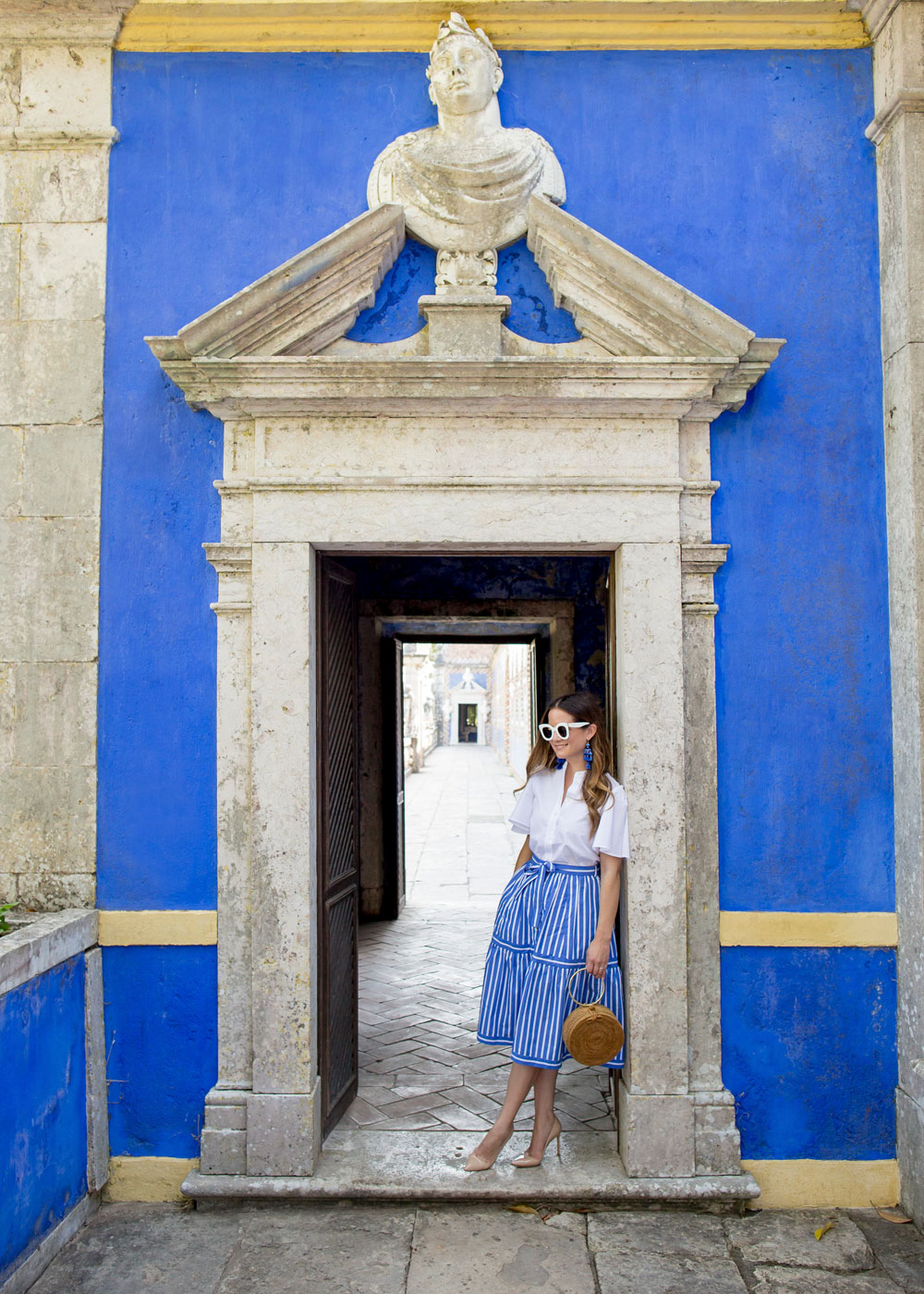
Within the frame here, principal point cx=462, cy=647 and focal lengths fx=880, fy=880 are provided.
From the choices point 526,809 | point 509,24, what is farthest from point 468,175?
point 526,809

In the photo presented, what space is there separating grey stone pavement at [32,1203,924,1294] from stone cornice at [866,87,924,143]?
13.1 ft

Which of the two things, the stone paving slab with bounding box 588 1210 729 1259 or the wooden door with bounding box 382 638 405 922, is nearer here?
the stone paving slab with bounding box 588 1210 729 1259

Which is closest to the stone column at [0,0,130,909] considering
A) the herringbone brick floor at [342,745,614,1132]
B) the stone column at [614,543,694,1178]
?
the herringbone brick floor at [342,745,614,1132]

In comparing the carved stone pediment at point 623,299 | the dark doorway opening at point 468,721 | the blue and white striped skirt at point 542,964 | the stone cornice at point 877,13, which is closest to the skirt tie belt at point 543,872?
the blue and white striped skirt at point 542,964

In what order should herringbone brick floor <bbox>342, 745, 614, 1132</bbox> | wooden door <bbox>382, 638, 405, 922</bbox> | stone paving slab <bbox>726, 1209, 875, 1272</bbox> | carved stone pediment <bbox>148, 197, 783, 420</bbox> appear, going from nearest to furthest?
stone paving slab <bbox>726, 1209, 875, 1272</bbox> → carved stone pediment <bbox>148, 197, 783, 420</bbox> → herringbone brick floor <bbox>342, 745, 614, 1132</bbox> → wooden door <bbox>382, 638, 405, 922</bbox>

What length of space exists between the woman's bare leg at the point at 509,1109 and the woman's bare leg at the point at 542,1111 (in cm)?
3

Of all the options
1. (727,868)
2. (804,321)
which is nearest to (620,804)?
(727,868)

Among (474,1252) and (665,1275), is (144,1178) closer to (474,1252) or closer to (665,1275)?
(474,1252)

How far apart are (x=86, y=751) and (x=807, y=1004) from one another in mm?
2872

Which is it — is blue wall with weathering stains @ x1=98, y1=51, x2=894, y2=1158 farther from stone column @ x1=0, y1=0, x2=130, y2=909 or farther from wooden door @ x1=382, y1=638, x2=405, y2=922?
wooden door @ x1=382, y1=638, x2=405, y2=922

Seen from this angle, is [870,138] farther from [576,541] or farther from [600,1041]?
[600,1041]

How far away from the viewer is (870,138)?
3426mm

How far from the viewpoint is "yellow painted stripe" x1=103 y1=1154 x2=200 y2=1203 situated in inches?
128

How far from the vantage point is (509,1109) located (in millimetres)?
3215
